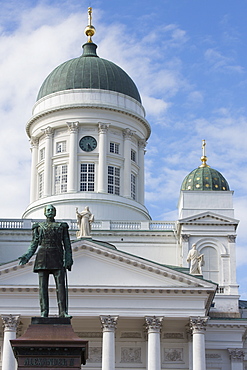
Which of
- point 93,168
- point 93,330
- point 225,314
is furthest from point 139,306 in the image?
point 93,168

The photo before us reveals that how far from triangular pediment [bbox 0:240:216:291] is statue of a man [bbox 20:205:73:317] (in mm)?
31079

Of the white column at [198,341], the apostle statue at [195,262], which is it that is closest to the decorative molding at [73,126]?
the apostle statue at [195,262]

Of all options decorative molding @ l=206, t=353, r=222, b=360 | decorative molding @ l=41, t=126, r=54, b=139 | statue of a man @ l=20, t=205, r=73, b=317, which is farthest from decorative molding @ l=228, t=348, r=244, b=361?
statue of a man @ l=20, t=205, r=73, b=317

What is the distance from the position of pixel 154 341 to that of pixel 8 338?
8336 millimetres

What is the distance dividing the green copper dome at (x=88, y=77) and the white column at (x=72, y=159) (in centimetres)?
379

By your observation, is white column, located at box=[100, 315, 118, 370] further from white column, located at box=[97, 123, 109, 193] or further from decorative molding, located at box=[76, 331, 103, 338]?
white column, located at box=[97, 123, 109, 193]

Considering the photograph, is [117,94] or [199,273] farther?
[117,94]

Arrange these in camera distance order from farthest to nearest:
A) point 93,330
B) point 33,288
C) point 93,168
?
1. point 93,168
2. point 93,330
3. point 33,288

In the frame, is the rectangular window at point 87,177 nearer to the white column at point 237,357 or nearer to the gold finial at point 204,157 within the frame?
the gold finial at point 204,157

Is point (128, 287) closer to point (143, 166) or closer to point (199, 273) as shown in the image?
point (199, 273)

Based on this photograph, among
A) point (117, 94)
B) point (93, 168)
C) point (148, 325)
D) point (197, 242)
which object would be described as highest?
point (117, 94)

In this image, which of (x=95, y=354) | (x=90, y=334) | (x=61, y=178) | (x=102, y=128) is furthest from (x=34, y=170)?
(x=95, y=354)

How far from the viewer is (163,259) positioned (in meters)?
59.6

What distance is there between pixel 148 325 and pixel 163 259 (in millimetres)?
11955
